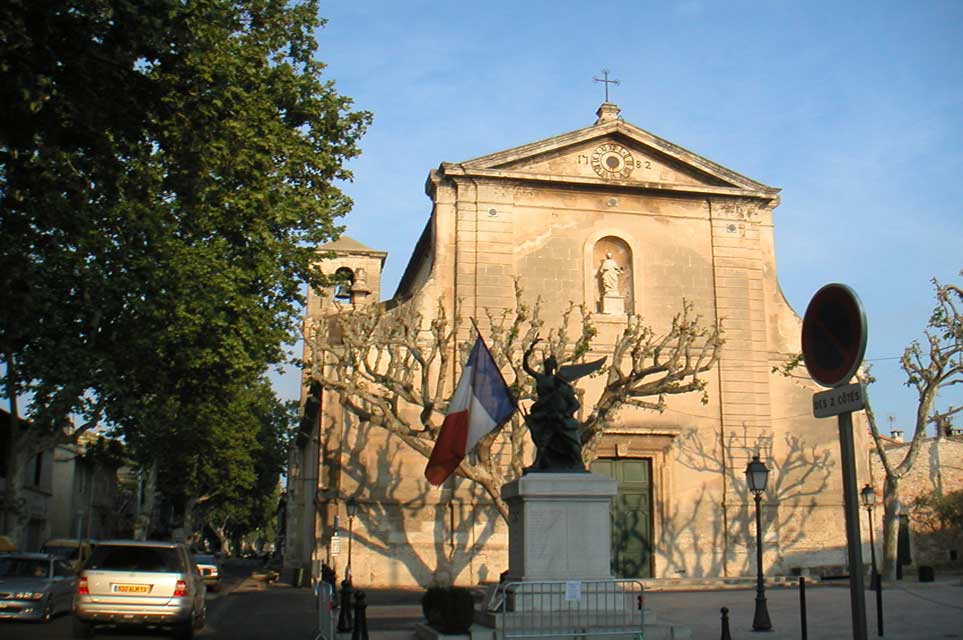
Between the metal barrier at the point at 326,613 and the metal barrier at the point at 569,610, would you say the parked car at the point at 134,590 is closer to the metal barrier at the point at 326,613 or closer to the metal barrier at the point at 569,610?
Result: the metal barrier at the point at 326,613

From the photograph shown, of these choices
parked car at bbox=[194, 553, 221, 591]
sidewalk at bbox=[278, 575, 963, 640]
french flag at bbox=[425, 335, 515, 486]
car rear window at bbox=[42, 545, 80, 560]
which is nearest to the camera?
french flag at bbox=[425, 335, 515, 486]

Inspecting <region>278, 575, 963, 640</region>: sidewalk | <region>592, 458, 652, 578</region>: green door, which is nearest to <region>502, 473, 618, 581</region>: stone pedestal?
<region>278, 575, 963, 640</region>: sidewalk

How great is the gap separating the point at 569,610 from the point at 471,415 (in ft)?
10.1

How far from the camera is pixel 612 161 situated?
98.9 feet

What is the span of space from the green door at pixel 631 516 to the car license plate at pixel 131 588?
16321 millimetres

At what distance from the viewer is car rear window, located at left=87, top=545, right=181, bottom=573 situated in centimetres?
1383

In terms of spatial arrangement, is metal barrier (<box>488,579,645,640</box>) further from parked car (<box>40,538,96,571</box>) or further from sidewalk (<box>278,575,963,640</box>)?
Answer: parked car (<box>40,538,96,571</box>)

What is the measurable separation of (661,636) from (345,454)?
53.1 feet

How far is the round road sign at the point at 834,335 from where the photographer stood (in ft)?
16.8

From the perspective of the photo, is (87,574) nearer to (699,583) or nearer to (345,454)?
(345,454)

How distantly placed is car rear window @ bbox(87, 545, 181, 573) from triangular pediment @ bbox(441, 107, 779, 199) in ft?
56.2

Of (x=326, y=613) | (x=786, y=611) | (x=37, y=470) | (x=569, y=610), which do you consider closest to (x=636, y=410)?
(x=786, y=611)

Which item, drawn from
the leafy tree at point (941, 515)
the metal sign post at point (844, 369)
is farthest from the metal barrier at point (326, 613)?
the leafy tree at point (941, 515)

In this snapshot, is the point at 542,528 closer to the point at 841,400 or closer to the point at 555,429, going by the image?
the point at 555,429
